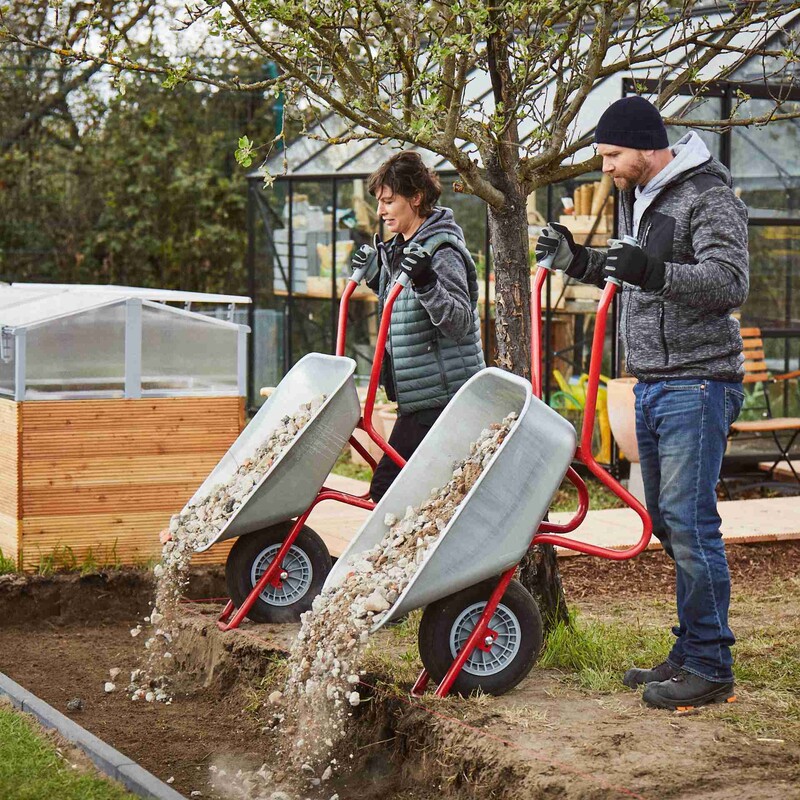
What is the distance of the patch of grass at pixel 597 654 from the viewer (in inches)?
145

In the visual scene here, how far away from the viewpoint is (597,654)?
384cm

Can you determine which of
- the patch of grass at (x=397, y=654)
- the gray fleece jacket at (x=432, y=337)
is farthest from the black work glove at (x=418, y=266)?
the patch of grass at (x=397, y=654)

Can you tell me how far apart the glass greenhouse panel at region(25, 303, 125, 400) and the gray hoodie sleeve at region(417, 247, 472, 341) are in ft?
5.95

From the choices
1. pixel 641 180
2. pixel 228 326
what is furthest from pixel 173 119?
pixel 641 180

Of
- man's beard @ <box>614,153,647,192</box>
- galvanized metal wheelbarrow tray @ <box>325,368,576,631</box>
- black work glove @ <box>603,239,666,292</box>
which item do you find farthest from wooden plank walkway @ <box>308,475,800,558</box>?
black work glove @ <box>603,239,666,292</box>

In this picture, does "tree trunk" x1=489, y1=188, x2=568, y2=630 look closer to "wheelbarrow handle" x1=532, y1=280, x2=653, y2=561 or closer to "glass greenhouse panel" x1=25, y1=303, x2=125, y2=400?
"wheelbarrow handle" x1=532, y1=280, x2=653, y2=561

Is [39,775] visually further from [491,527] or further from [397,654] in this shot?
[491,527]

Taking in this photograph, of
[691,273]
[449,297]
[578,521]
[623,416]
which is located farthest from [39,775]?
[623,416]

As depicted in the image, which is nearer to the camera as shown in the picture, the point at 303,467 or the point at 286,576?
the point at 303,467

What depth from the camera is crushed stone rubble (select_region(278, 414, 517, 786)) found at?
329 cm

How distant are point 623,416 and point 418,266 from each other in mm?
3873

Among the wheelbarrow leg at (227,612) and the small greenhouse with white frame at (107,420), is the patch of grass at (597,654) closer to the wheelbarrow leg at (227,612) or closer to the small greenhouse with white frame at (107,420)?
the wheelbarrow leg at (227,612)

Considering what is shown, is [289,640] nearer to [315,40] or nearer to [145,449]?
[145,449]

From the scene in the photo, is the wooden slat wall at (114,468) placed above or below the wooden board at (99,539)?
above
